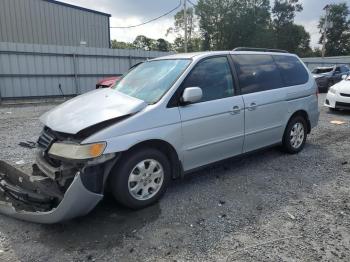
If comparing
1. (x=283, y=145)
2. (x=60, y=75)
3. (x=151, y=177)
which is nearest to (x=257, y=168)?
(x=283, y=145)

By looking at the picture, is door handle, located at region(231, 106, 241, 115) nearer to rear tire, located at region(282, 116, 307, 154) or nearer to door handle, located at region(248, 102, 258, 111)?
door handle, located at region(248, 102, 258, 111)

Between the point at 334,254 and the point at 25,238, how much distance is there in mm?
2896

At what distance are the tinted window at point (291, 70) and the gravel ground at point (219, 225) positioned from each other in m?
1.54

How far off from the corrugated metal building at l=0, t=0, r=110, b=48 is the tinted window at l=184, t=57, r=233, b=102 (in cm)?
1509

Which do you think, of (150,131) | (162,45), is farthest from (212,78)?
(162,45)

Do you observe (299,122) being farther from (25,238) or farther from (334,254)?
(25,238)

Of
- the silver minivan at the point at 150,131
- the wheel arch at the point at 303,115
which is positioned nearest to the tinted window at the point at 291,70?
the silver minivan at the point at 150,131

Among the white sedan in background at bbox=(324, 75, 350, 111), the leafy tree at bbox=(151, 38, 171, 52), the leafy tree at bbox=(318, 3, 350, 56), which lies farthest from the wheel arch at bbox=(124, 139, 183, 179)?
the leafy tree at bbox=(318, 3, 350, 56)

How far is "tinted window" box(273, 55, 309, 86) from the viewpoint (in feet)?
17.5

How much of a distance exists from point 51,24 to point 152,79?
53.8ft

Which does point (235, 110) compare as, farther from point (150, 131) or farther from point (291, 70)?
point (291, 70)

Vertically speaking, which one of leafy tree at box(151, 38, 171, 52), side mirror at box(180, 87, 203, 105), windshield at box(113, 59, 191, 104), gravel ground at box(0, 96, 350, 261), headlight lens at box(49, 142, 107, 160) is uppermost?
leafy tree at box(151, 38, 171, 52)

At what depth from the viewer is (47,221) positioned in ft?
9.79

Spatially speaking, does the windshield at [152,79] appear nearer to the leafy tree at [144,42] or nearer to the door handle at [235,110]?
the door handle at [235,110]
